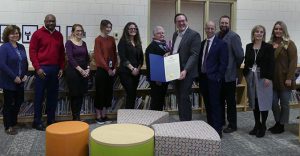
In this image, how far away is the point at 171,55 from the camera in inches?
157

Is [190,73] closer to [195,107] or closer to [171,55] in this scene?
[171,55]

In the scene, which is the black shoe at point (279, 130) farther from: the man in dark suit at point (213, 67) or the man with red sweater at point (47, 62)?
the man with red sweater at point (47, 62)

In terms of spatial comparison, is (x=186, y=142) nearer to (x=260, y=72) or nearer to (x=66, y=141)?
(x=66, y=141)

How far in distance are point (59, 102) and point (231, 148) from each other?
2.66 meters

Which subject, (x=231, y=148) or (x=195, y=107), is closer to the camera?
(x=231, y=148)

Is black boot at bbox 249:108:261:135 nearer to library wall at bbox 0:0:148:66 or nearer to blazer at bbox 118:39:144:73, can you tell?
blazer at bbox 118:39:144:73

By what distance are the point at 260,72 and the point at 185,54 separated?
3.24 feet

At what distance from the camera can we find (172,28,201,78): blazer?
3951 millimetres

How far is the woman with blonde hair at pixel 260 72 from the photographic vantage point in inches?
160

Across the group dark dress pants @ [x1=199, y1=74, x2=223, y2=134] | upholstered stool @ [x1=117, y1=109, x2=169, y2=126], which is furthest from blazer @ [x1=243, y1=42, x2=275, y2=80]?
upholstered stool @ [x1=117, y1=109, x2=169, y2=126]

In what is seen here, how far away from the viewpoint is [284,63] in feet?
14.1

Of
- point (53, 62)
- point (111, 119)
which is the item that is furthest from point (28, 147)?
point (111, 119)

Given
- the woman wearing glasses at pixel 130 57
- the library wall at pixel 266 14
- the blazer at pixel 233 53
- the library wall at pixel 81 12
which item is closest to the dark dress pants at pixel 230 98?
the blazer at pixel 233 53

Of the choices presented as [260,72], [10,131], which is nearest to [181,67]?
[260,72]
